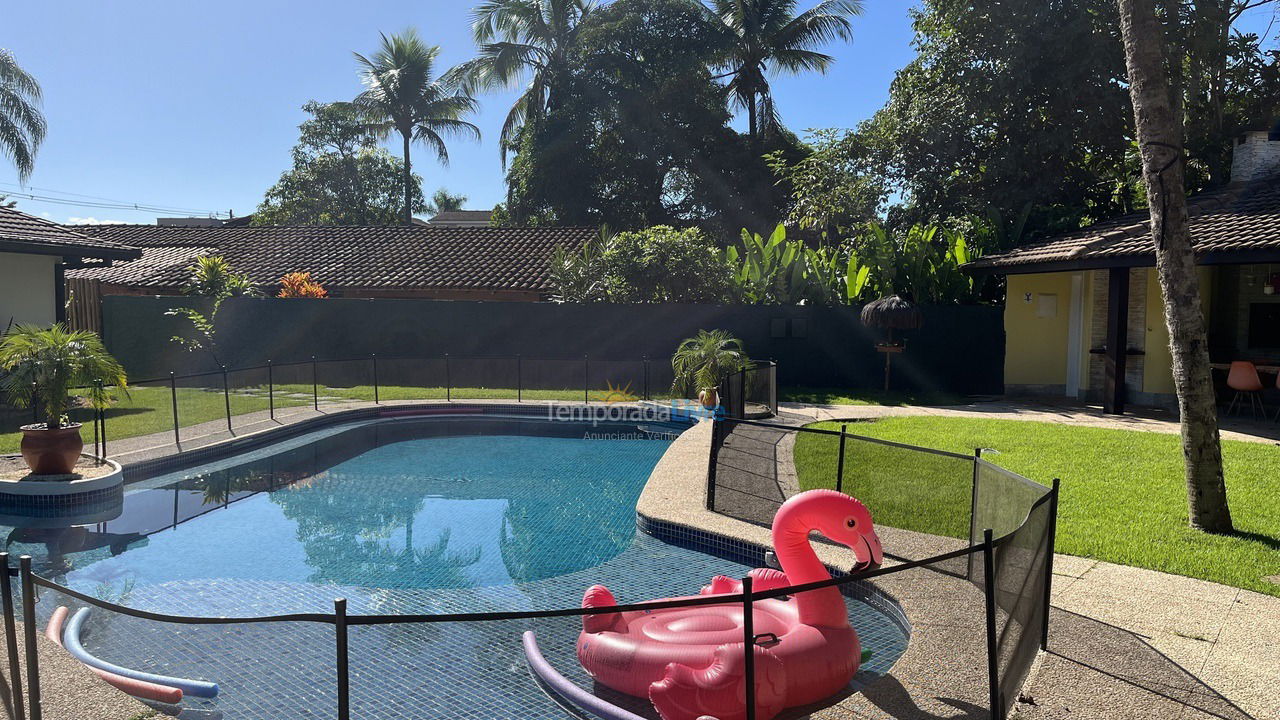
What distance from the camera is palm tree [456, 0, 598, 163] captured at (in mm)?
35812

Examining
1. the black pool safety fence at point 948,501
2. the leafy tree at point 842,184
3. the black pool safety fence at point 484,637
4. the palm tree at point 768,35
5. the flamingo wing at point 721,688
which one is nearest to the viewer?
the black pool safety fence at point 484,637

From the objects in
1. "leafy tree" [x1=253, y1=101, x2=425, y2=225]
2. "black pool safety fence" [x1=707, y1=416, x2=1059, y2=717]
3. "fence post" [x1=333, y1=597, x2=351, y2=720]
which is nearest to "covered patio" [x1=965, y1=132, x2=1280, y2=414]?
"black pool safety fence" [x1=707, y1=416, x2=1059, y2=717]

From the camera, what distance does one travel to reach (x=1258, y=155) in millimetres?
16469

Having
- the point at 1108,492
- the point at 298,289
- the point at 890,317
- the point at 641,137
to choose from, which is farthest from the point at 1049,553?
the point at 641,137

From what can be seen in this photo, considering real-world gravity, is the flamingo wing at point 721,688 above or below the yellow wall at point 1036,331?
below

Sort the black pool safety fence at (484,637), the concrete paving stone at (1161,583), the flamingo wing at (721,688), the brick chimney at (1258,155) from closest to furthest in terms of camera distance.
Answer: the black pool safety fence at (484,637) < the flamingo wing at (721,688) < the concrete paving stone at (1161,583) < the brick chimney at (1258,155)

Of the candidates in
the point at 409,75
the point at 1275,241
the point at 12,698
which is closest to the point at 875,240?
the point at 1275,241

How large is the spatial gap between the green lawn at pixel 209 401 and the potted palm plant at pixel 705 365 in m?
1.79

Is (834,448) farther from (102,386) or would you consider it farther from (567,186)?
(567,186)

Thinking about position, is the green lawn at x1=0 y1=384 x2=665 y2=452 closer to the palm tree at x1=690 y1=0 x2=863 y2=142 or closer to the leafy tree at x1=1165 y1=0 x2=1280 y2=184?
the leafy tree at x1=1165 y1=0 x2=1280 y2=184

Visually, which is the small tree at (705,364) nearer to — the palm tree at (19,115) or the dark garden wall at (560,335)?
the dark garden wall at (560,335)

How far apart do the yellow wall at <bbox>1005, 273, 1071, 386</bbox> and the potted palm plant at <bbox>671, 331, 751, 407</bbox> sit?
21.5ft

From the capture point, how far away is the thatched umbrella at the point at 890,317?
16.8m

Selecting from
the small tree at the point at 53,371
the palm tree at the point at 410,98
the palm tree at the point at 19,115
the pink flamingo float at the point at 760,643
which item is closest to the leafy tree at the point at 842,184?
the small tree at the point at 53,371
